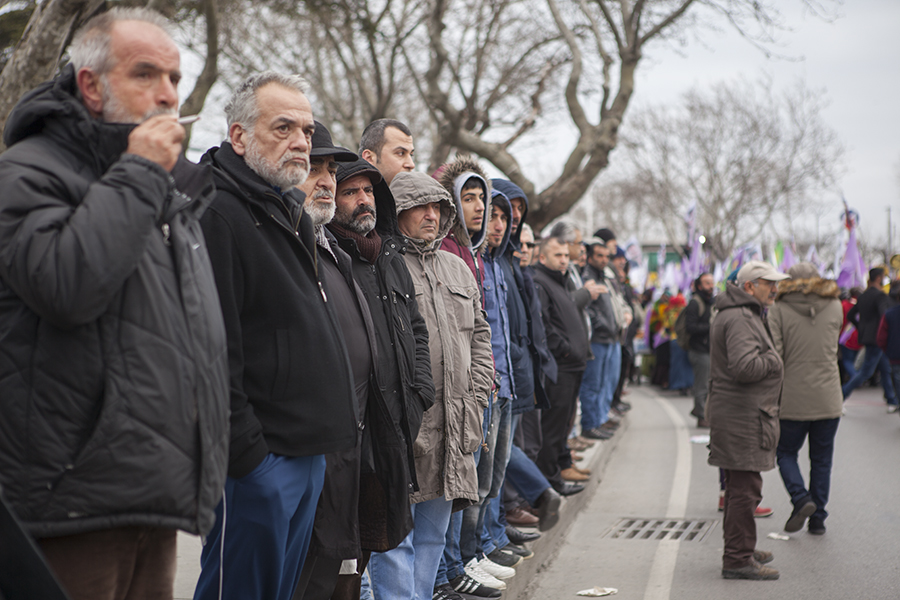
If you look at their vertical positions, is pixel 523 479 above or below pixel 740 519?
above

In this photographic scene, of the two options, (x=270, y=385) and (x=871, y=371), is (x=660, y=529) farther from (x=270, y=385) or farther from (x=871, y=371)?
(x=871, y=371)

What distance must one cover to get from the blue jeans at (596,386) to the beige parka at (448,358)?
214 inches

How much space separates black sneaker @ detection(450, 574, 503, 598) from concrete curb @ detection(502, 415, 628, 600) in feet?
0.67

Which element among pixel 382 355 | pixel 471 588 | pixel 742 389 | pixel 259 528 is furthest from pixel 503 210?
pixel 259 528

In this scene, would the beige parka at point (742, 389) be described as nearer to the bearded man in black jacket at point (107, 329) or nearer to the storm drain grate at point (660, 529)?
the storm drain grate at point (660, 529)

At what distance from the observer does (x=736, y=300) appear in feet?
19.6

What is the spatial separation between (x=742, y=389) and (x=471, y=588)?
2.42 meters

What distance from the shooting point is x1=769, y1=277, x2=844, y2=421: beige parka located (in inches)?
255

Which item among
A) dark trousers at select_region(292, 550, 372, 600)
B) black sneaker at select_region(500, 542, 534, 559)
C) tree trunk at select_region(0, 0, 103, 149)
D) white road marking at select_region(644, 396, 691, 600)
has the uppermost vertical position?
tree trunk at select_region(0, 0, 103, 149)

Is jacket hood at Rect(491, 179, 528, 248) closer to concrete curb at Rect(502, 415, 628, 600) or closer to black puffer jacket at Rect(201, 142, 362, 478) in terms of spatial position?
concrete curb at Rect(502, 415, 628, 600)

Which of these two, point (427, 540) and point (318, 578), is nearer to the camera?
point (318, 578)

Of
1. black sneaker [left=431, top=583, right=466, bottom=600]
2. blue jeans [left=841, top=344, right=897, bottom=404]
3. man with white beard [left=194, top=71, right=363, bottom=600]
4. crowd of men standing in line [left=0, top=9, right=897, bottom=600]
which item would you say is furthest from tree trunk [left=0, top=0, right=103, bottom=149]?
blue jeans [left=841, top=344, right=897, bottom=404]

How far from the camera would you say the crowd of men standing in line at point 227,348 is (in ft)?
6.10

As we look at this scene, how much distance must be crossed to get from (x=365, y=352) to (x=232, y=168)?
0.88 m
